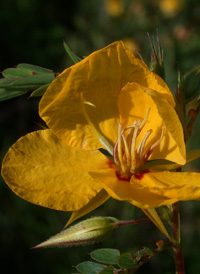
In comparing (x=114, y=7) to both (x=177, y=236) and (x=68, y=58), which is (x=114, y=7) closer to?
(x=68, y=58)

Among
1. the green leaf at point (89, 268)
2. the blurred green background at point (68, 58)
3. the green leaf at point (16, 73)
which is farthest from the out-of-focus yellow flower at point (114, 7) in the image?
the green leaf at point (89, 268)

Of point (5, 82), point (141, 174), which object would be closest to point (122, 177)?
point (141, 174)

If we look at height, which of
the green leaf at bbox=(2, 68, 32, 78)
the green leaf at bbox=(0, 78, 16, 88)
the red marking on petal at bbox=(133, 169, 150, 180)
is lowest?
the red marking on petal at bbox=(133, 169, 150, 180)

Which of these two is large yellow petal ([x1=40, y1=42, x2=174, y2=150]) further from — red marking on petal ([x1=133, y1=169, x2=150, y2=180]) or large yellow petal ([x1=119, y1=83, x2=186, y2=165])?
red marking on petal ([x1=133, y1=169, x2=150, y2=180])

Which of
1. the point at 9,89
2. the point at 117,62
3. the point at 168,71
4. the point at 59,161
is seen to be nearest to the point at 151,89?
the point at 117,62

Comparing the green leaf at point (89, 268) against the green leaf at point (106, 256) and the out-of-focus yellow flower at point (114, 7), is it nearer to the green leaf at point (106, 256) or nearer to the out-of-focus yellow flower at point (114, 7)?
the green leaf at point (106, 256)

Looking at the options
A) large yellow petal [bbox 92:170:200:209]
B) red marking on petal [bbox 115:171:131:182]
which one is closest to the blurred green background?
red marking on petal [bbox 115:171:131:182]

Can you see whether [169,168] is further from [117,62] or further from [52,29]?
[52,29]

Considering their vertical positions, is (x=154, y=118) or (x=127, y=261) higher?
(x=154, y=118)
